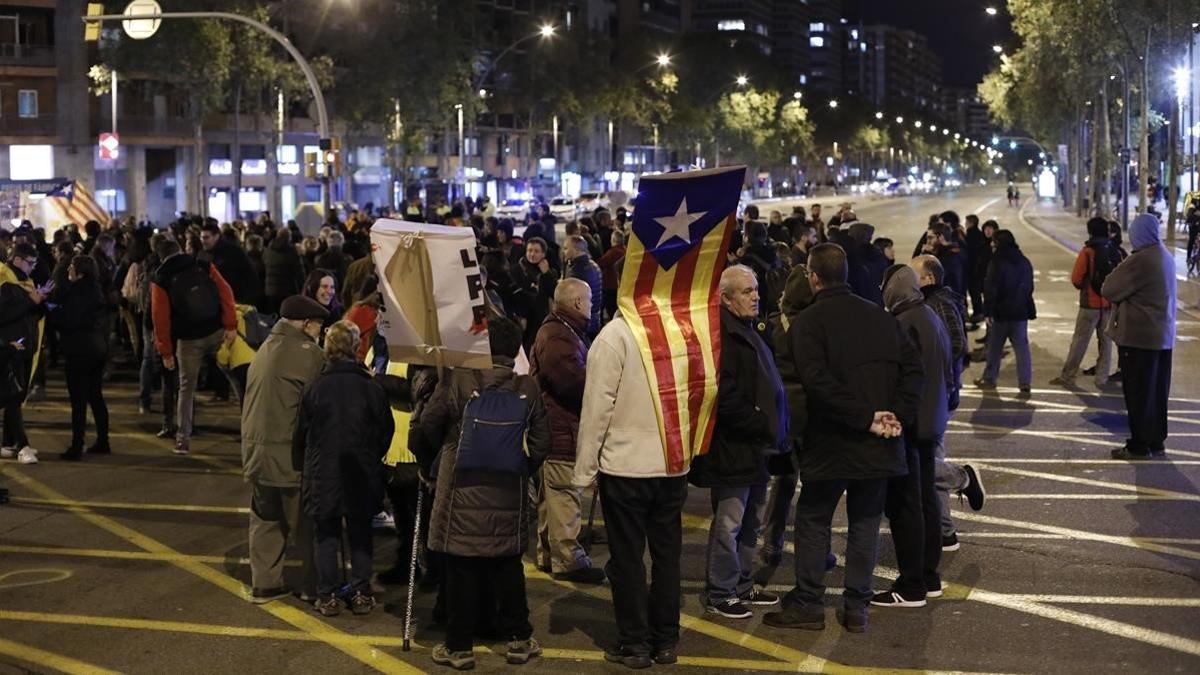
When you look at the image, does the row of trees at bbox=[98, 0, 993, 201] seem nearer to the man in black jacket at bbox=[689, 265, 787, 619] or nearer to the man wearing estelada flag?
the man in black jacket at bbox=[689, 265, 787, 619]

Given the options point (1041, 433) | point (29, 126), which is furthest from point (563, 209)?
point (1041, 433)

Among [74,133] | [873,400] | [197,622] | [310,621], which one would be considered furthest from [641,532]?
[74,133]

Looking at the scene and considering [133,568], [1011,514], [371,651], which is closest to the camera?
[371,651]

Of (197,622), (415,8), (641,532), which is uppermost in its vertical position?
(415,8)

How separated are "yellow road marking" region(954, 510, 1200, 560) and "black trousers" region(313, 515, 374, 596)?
438cm

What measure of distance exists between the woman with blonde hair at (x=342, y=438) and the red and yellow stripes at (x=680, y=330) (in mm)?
1664

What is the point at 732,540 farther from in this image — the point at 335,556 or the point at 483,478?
the point at 335,556

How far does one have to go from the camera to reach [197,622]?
8367 millimetres

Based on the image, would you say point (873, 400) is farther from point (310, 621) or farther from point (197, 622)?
point (197, 622)

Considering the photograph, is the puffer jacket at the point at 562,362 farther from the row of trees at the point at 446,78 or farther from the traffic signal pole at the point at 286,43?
the row of trees at the point at 446,78

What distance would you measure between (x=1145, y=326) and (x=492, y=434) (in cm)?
716

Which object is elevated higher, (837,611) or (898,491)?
(898,491)

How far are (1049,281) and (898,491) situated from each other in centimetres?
2687

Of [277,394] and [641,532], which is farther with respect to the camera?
[277,394]
